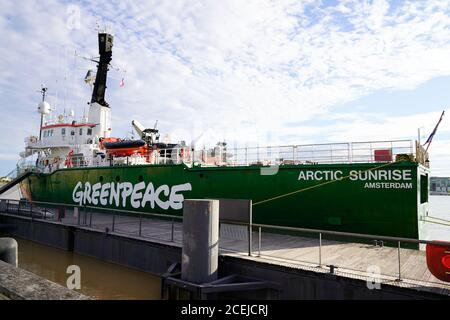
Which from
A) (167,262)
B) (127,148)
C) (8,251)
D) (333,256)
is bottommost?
(167,262)

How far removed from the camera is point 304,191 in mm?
11930

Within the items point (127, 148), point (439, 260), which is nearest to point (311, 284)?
point (439, 260)

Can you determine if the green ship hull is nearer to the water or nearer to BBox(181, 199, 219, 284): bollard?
the water

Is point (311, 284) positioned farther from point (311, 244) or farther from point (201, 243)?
point (311, 244)

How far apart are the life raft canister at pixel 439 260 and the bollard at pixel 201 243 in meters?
4.37

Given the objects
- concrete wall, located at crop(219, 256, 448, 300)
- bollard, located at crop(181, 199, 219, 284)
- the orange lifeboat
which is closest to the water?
bollard, located at crop(181, 199, 219, 284)

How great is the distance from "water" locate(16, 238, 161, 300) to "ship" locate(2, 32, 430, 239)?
381 cm

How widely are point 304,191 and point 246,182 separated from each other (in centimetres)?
243

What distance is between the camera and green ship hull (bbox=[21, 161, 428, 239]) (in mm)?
10359

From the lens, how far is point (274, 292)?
7902 millimetres

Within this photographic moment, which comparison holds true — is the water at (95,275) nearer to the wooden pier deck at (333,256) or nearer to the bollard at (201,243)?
the wooden pier deck at (333,256)

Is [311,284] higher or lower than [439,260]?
lower
